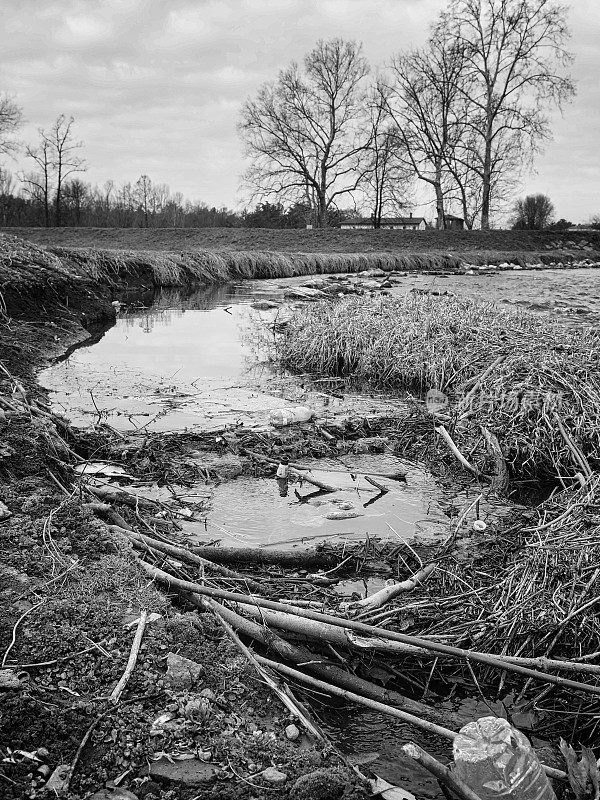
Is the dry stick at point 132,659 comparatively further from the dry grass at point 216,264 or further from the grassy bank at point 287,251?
the grassy bank at point 287,251

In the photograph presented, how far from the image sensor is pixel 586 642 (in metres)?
2.35

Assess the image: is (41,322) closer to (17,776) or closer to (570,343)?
(570,343)

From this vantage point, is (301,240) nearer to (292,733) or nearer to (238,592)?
(238,592)

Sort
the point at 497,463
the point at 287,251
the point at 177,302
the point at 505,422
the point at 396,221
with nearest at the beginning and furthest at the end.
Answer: the point at 497,463
the point at 505,422
the point at 177,302
the point at 287,251
the point at 396,221

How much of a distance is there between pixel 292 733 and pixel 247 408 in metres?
4.11

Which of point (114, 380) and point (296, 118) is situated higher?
point (296, 118)

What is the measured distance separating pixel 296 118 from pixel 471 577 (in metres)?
36.5

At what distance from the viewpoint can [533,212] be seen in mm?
53844

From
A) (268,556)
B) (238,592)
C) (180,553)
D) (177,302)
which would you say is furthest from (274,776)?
(177,302)

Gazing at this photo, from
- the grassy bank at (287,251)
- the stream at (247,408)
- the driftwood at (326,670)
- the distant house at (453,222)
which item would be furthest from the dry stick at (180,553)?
the distant house at (453,222)

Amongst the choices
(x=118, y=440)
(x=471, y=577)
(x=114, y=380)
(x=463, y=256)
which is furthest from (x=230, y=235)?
(x=471, y=577)

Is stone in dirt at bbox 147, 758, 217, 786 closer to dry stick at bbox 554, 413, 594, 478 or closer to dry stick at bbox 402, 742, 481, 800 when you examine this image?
dry stick at bbox 402, 742, 481, 800

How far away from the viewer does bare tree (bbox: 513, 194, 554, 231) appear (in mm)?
49812

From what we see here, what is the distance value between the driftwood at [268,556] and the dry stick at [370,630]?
14.9 inches
